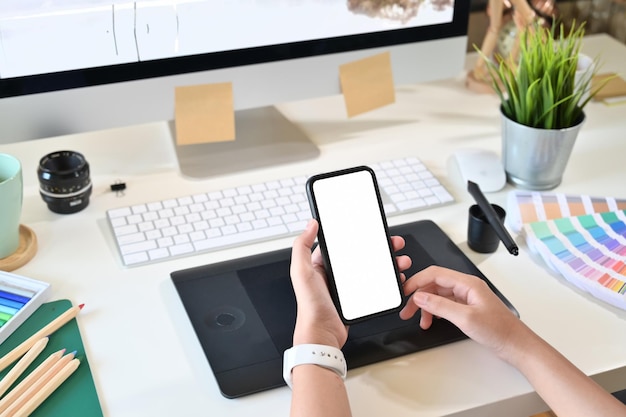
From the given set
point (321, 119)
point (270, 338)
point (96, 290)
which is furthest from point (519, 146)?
point (96, 290)

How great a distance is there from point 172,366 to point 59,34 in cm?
40

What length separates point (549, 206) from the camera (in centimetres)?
90

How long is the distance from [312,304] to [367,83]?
439 millimetres

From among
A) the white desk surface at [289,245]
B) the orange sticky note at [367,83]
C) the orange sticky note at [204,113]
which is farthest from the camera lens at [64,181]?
the orange sticky note at [367,83]

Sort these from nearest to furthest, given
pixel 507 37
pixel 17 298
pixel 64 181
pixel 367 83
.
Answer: pixel 17 298 < pixel 64 181 < pixel 367 83 < pixel 507 37

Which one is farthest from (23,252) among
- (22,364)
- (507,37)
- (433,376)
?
(507,37)

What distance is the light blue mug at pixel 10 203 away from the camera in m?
0.78

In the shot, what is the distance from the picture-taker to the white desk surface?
0.67 meters

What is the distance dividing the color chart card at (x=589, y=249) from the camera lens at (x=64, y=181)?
532 mm

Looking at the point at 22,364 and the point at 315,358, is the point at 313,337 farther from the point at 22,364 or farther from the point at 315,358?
the point at 22,364

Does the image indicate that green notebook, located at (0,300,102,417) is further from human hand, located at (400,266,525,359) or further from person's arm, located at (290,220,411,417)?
human hand, located at (400,266,525,359)

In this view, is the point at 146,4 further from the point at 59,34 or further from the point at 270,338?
the point at 270,338

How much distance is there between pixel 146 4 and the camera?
849 millimetres

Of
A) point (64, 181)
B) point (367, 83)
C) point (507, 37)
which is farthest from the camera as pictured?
point (507, 37)
